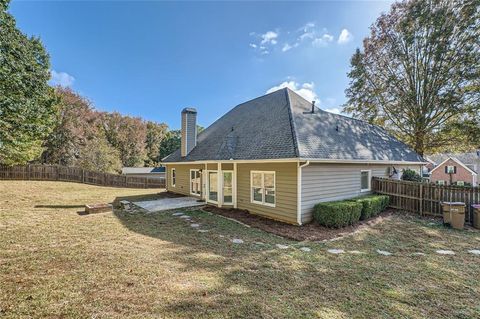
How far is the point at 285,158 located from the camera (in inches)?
326

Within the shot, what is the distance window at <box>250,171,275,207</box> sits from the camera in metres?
9.35

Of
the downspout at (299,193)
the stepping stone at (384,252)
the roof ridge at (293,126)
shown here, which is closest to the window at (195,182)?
the roof ridge at (293,126)

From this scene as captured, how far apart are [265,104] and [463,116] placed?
14.9m

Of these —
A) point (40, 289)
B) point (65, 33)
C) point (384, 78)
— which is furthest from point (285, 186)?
point (384, 78)

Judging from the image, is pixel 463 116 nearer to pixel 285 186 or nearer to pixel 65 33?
pixel 285 186

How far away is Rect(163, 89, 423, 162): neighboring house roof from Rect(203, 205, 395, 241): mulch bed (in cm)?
251

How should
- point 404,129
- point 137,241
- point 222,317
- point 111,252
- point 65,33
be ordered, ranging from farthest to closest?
point 404,129
point 65,33
point 137,241
point 111,252
point 222,317

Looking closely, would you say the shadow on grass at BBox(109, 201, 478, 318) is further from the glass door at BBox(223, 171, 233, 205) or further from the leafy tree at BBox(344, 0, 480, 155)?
the leafy tree at BBox(344, 0, 480, 155)

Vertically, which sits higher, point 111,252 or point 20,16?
point 20,16

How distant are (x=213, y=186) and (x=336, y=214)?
6499 millimetres

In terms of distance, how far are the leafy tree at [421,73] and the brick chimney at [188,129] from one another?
14.3 m

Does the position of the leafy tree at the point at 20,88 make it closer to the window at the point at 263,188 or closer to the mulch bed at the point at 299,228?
the mulch bed at the point at 299,228

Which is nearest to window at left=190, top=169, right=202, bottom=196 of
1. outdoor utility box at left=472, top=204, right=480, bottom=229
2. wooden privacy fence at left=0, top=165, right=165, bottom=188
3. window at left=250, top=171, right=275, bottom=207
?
window at left=250, top=171, right=275, bottom=207

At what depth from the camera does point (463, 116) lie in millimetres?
16297
